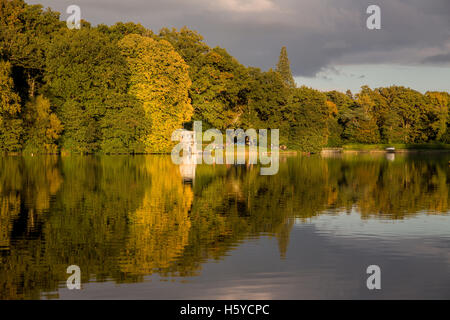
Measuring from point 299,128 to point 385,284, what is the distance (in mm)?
81079

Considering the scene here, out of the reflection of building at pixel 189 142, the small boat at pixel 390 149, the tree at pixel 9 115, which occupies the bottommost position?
the small boat at pixel 390 149

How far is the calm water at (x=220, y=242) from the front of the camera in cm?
994

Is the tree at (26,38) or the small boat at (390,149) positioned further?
the small boat at (390,149)

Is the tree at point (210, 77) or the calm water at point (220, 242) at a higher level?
the tree at point (210, 77)

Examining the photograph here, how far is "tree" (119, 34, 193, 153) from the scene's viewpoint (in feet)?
221

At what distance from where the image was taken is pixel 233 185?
95.2 ft

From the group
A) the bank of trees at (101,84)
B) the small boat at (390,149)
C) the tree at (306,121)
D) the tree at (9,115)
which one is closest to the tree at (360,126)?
the small boat at (390,149)

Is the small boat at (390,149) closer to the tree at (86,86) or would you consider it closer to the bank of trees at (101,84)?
the bank of trees at (101,84)

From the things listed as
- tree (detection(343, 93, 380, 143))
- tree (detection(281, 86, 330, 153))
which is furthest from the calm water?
tree (detection(343, 93, 380, 143))

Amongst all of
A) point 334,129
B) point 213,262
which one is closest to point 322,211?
point 213,262

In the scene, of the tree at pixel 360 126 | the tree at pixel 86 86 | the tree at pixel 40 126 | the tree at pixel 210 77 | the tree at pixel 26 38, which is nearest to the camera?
the tree at pixel 26 38

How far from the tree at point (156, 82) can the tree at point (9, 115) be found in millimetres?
14383
